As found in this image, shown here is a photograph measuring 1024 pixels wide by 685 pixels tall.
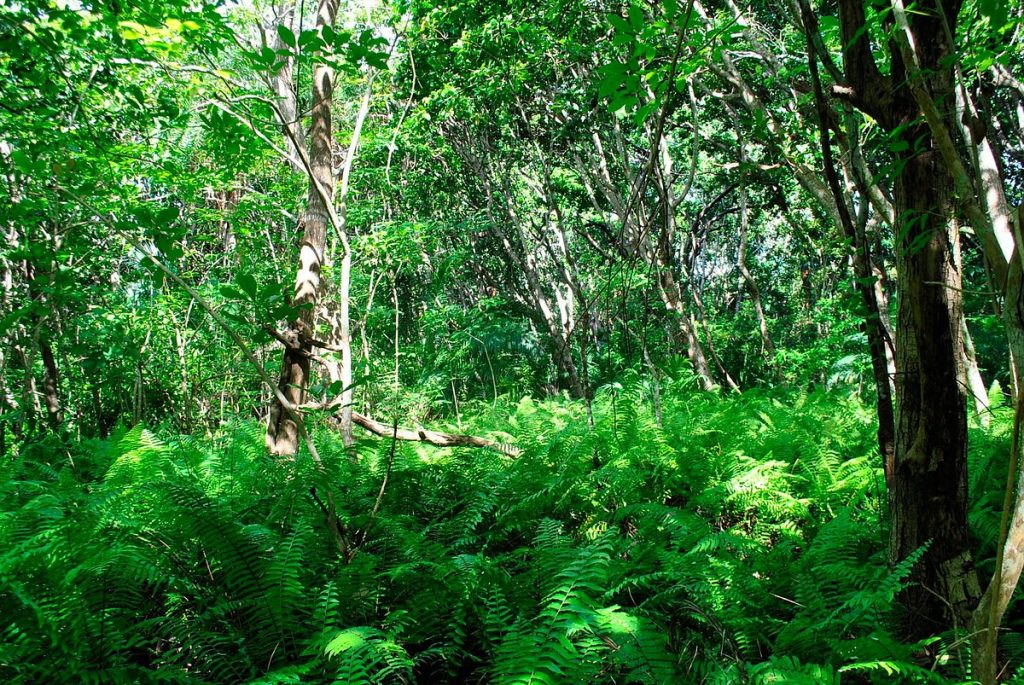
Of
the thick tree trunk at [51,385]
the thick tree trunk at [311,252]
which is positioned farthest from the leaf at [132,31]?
the thick tree trunk at [51,385]

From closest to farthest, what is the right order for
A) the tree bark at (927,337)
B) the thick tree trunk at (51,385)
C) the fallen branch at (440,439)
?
the tree bark at (927,337) → the fallen branch at (440,439) → the thick tree trunk at (51,385)

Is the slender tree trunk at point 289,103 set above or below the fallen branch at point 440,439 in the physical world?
above

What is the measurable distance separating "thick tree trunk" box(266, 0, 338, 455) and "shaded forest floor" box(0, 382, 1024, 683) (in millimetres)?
537

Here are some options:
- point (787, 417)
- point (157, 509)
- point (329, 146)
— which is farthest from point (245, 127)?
point (787, 417)

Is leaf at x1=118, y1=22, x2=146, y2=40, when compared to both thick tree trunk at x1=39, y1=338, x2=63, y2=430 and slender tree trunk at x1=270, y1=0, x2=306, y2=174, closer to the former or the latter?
slender tree trunk at x1=270, y1=0, x2=306, y2=174

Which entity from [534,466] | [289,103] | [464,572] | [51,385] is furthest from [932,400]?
[51,385]

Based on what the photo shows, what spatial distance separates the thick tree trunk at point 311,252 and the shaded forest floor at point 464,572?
1.76ft

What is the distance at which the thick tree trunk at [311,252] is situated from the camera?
161 inches

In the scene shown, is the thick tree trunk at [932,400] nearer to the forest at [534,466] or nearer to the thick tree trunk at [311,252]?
the forest at [534,466]

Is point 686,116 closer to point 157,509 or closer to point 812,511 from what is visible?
point 812,511

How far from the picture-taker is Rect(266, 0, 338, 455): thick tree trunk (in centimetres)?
408

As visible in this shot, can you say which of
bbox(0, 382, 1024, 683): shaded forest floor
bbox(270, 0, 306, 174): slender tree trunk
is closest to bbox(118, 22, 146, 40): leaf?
bbox(270, 0, 306, 174): slender tree trunk

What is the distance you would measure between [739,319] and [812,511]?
14939mm

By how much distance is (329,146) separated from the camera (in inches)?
173
